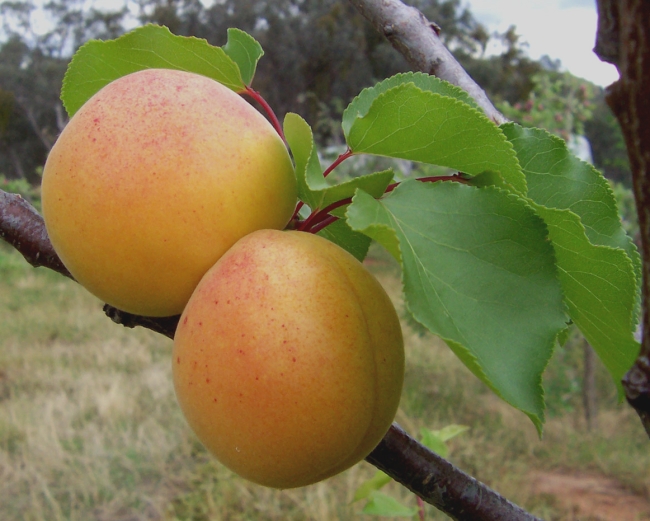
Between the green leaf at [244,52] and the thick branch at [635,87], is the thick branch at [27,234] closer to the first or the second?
the green leaf at [244,52]

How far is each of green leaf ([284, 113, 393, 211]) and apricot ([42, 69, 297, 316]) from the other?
0.02m

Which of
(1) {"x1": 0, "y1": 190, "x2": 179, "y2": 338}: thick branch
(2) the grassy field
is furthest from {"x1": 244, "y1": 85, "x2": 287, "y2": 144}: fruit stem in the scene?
(2) the grassy field

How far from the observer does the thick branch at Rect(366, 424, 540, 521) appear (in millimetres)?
512

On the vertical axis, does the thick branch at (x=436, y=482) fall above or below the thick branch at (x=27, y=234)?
below

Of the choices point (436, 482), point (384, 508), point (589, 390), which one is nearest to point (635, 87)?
point (436, 482)

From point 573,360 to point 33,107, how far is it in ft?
42.5

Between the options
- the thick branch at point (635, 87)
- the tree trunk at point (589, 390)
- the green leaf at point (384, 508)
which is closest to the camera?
the thick branch at point (635, 87)

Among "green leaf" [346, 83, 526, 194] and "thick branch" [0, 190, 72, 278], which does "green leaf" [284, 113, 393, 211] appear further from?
"thick branch" [0, 190, 72, 278]

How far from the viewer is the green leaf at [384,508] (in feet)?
3.24

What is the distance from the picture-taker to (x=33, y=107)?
13.0m

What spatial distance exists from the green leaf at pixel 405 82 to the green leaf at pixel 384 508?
2.45 ft

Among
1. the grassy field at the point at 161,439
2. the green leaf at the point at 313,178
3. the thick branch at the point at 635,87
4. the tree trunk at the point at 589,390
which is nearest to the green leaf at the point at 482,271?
the green leaf at the point at 313,178

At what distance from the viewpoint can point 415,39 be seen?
2.29 feet

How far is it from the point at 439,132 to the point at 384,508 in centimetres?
82
